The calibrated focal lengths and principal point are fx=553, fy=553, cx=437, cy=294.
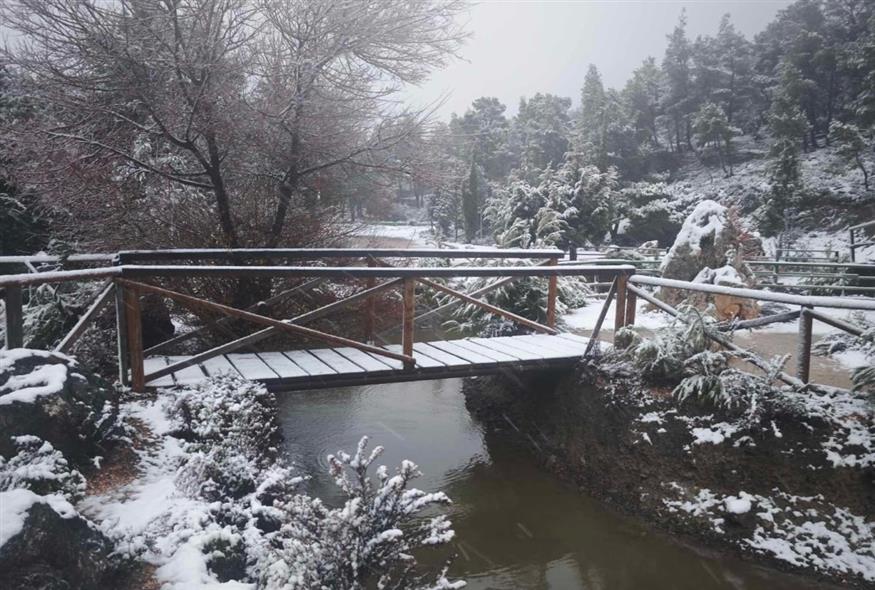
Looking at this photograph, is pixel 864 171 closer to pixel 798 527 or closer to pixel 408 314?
pixel 798 527

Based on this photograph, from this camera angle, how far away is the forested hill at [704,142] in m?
27.7

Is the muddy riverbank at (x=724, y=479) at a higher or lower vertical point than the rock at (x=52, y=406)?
lower

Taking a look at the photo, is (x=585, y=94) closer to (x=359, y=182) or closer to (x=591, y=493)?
(x=359, y=182)

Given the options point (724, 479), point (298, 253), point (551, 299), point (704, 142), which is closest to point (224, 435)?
point (298, 253)

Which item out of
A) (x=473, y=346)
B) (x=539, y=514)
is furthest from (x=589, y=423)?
(x=473, y=346)

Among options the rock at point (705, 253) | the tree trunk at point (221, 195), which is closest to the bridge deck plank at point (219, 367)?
the tree trunk at point (221, 195)

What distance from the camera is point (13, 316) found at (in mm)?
3447

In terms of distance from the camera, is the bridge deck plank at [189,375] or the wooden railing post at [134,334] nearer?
the wooden railing post at [134,334]

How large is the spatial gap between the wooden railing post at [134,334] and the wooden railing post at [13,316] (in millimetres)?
696

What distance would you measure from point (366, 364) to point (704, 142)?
144ft

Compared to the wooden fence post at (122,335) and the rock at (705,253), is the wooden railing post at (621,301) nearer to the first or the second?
the wooden fence post at (122,335)

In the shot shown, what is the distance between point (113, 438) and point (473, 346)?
142 inches

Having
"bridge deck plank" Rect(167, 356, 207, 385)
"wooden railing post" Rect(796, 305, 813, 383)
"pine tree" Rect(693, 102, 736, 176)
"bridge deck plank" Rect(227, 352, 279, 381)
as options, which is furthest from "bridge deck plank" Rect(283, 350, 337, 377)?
"pine tree" Rect(693, 102, 736, 176)

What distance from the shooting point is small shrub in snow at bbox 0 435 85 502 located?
2.32 meters
